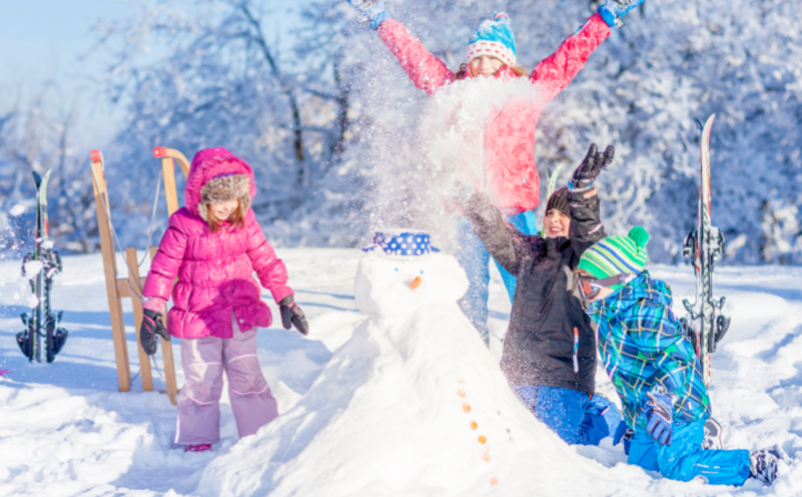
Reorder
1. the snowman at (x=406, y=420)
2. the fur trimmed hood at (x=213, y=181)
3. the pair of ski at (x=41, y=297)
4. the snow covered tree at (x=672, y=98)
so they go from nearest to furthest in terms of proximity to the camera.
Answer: the snowman at (x=406, y=420), the fur trimmed hood at (x=213, y=181), the pair of ski at (x=41, y=297), the snow covered tree at (x=672, y=98)

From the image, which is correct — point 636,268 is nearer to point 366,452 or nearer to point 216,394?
point 366,452

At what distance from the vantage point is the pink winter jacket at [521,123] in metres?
2.98

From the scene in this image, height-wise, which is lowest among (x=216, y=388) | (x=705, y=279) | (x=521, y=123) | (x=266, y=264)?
(x=216, y=388)

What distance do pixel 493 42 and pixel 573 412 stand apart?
176cm

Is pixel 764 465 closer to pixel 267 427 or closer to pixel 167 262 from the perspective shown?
pixel 267 427

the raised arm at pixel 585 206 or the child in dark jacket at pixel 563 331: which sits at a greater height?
the raised arm at pixel 585 206

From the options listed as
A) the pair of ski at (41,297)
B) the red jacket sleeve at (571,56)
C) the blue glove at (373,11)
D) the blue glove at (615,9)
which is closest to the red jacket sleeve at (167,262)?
the blue glove at (373,11)

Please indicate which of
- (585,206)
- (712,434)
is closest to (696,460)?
(712,434)

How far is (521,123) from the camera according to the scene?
2.99m

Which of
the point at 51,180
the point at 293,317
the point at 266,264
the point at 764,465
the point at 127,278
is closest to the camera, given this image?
the point at 764,465

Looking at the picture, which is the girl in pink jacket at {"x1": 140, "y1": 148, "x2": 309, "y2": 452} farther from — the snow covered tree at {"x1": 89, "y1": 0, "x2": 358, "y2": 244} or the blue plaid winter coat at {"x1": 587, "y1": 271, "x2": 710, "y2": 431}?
the snow covered tree at {"x1": 89, "y1": 0, "x2": 358, "y2": 244}

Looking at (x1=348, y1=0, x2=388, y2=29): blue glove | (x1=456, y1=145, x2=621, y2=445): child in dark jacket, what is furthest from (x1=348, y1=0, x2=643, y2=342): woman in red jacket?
(x1=456, y1=145, x2=621, y2=445): child in dark jacket

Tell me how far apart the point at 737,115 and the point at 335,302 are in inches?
267

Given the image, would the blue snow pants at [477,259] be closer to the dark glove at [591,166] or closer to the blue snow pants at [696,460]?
the dark glove at [591,166]
